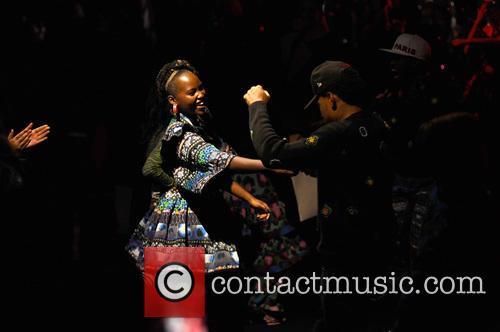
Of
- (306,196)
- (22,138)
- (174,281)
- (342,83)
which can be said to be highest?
(342,83)

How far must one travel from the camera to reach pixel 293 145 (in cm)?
379

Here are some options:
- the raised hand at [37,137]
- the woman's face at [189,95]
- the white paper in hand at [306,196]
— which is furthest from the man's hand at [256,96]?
the white paper in hand at [306,196]

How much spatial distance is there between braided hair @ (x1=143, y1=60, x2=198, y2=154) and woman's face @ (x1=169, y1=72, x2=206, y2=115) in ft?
0.10

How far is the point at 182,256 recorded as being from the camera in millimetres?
4176

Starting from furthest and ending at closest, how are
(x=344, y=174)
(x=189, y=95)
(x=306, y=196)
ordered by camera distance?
(x=306, y=196), (x=189, y=95), (x=344, y=174)

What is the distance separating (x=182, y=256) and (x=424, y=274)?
123 centimetres

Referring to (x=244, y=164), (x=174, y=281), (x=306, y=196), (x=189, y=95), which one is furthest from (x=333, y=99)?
(x=306, y=196)

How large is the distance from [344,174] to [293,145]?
25cm

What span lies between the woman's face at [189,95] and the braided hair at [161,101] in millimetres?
31

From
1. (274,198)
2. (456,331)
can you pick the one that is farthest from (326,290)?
(274,198)

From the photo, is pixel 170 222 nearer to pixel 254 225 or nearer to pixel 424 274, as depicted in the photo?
pixel 254 225

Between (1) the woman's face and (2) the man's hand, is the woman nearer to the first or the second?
(1) the woman's face

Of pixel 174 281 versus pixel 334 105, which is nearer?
pixel 334 105

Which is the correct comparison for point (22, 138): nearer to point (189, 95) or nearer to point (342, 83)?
point (189, 95)
